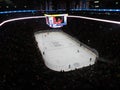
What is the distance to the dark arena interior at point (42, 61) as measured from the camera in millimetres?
10477

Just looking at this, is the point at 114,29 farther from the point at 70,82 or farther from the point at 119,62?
the point at 70,82

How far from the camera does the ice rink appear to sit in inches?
606

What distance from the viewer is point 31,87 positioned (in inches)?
395

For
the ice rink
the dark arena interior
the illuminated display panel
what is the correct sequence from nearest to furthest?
the dark arena interior < the ice rink < the illuminated display panel

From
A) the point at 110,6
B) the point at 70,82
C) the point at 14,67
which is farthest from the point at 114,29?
the point at 14,67

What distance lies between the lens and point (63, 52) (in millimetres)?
18547

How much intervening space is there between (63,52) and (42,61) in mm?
4676

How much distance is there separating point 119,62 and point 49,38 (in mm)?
13570

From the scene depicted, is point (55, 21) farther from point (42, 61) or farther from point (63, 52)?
point (42, 61)

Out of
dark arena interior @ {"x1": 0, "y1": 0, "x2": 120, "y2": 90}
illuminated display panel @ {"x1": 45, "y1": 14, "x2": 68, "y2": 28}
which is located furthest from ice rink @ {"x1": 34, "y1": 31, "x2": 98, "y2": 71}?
illuminated display panel @ {"x1": 45, "y1": 14, "x2": 68, "y2": 28}

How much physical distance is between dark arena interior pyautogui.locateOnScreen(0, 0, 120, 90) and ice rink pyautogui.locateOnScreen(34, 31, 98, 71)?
1.05m

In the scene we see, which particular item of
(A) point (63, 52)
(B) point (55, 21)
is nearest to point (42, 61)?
(A) point (63, 52)

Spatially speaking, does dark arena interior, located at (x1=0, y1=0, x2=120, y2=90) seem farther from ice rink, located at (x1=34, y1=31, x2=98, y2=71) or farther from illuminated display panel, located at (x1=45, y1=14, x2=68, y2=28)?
illuminated display panel, located at (x1=45, y1=14, x2=68, y2=28)

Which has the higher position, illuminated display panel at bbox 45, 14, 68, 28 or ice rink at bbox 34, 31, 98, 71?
illuminated display panel at bbox 45, 14, 68, 28
